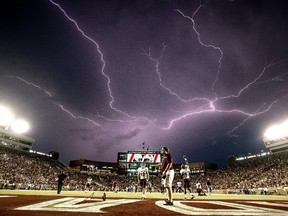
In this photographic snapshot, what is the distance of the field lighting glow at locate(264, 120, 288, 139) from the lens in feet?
216

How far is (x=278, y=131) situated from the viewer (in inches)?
2687

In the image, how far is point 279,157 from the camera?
55.4 meters

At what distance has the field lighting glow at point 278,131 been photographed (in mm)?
65938

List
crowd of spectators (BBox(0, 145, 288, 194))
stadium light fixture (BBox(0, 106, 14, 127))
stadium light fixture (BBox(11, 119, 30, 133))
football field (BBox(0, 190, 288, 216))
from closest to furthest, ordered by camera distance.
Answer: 1. football field (BBox(0, 190, 288, 216))
2. crowd of spectators (BBox(0, 145, 288, 194))
3. stadium light fixture (BBox(0, 106, 14, 127))
4. stadium light fixture (BBox(11, 119, 30, 133))

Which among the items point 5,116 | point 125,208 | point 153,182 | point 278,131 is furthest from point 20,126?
point 278,131

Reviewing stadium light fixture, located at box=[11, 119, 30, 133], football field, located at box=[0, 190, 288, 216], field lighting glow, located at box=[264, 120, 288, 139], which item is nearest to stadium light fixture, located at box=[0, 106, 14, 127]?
stadium light fixture, located at box=[11, 119, 30, 133]

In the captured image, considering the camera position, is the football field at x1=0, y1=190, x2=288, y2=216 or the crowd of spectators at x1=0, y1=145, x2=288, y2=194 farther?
the crowd of spectators at x1=0, y1=145, x2=288, y2=194

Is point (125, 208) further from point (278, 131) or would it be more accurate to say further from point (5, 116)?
point (278, 131)

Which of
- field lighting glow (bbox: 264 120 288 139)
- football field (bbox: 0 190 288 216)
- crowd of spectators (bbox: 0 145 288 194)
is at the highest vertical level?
field lighting glow (bbox: 264 120 288 139)

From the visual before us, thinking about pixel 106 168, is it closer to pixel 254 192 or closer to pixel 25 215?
pixel 254 192

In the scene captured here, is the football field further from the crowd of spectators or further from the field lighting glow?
the field lighting glow

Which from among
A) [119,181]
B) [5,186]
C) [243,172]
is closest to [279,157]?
[243,172]

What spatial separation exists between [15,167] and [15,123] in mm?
29709

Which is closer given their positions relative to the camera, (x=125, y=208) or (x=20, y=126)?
(x=125, y=208)
